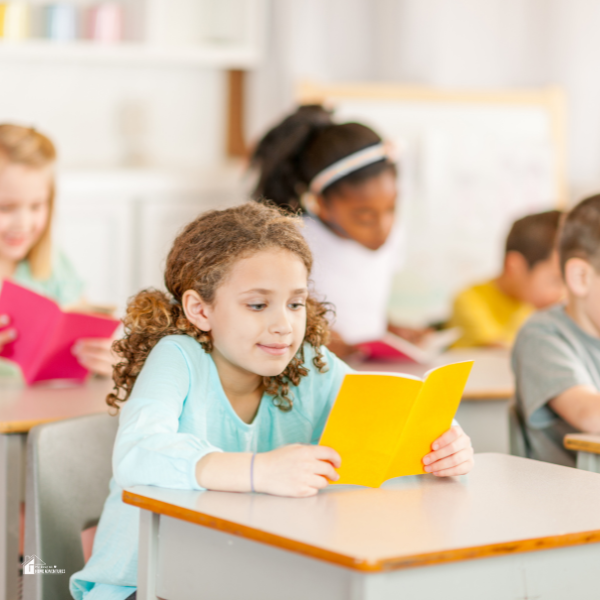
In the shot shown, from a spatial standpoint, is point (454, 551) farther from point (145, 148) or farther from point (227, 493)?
point (145, 148)

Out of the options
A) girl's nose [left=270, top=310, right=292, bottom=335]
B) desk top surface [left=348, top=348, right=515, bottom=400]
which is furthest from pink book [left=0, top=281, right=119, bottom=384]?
girl's nose [left=270, top=310, right=292, bottom=335]

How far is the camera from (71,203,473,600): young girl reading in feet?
4.62

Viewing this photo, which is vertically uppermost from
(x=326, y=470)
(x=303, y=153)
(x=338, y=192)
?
(x=303, y=153)

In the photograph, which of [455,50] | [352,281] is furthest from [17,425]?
[455,50]

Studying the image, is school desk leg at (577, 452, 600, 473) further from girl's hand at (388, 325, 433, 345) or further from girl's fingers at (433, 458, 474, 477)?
girl's hand at (388, 325, 433, 345)

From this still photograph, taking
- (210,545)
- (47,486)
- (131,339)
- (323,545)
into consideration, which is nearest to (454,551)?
(323,545)

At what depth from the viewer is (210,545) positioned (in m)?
1.18

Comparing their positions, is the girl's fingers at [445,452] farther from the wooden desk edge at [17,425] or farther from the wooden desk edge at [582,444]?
the wooden desk edge at [17,425]

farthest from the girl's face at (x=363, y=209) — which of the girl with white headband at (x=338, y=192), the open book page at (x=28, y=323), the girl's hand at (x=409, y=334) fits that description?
the open book page at (x=28, y=323)

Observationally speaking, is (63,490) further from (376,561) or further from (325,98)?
(325,98)

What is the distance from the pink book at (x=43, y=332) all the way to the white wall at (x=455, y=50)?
215cm

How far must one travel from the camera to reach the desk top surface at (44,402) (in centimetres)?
180

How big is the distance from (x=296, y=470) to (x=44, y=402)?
37.2 inches

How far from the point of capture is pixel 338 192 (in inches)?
112
